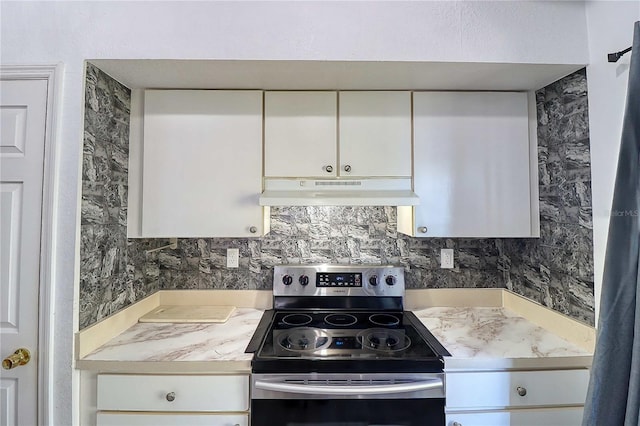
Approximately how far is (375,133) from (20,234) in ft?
5.18

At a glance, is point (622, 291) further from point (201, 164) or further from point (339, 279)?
point (201, 164)

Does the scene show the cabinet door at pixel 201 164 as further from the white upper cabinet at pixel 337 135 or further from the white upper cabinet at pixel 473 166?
the white upper cabinet at pixel 473 166

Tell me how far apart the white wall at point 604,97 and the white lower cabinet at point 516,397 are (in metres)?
0.33

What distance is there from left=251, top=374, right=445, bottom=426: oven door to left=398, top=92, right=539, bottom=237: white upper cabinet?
70 centimetres

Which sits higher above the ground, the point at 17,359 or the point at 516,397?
the point at 17,359

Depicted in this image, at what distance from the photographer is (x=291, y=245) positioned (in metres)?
1.83

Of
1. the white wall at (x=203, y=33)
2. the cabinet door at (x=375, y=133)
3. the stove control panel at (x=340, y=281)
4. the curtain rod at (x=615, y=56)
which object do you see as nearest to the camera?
the curtain rod at (x=615, y=56)

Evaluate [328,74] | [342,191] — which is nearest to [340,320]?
[342,191]

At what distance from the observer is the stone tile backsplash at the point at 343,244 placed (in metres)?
1.30

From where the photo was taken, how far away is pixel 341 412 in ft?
3.81

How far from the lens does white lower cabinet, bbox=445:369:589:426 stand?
3.91 feet

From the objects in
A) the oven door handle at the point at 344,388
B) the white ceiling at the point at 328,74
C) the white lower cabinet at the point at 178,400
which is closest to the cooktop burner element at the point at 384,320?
the oven door handle at the point at 344,388

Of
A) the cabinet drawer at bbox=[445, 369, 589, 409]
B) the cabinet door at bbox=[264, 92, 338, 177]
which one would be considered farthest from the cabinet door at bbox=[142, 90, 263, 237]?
the cabinet drawer at bbox=[445, 369, 589, 409]

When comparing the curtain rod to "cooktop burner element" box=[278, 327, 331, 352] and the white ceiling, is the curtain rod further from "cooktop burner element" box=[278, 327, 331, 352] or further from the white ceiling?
"cooktop burner element" box=[278, 327, 331, 352]
